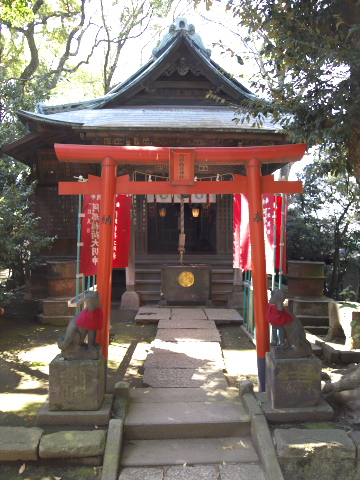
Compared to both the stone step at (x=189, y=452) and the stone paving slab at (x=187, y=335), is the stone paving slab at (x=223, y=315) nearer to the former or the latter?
the stone paving slab at (x=187, y=335)

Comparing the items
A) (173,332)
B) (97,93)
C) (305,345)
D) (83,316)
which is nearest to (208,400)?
(305,345)

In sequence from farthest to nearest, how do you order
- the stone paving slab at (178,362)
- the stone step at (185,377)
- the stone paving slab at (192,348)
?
the stone paving slab at (192,348)
the stone paving slab at (178,362)
the stone step at (185,377)

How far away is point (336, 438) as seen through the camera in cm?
361

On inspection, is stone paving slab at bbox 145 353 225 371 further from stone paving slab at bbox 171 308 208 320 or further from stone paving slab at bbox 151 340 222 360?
stone paving slab at bbox 171 308 208 320

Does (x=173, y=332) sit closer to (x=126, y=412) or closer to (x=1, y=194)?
(x=126, y=412)

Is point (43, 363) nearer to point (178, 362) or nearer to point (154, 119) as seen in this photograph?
point (178, 362)

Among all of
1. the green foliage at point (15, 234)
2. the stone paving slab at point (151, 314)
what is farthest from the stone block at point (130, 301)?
the green foliage at point (15, 234)

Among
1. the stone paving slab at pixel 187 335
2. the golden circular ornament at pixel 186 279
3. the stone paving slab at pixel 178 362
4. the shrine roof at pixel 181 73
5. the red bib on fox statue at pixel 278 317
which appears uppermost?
the shrine roof at pixel 181 73

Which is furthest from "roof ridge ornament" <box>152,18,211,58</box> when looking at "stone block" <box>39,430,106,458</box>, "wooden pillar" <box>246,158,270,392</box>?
"stone block" <box>39,430,106,458</box>

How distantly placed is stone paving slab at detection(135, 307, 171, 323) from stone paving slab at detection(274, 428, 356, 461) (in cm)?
553

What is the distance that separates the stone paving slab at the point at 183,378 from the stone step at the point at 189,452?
48.2 inches

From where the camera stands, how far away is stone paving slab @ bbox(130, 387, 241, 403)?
466 cm

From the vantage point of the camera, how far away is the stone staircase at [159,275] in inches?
427

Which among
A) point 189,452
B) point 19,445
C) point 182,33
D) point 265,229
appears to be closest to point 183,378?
point 189,452
